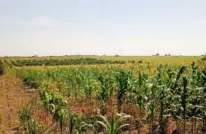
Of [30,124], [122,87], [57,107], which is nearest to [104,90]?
[122,87]

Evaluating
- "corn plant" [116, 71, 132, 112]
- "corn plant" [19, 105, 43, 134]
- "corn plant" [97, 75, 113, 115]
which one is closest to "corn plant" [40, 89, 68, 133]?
"corn plant" [19, 105, 43, 134]

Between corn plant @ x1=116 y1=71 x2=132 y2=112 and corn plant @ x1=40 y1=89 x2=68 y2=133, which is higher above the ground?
corn plant @ x1=116 y1=71 x2=132 y2=112

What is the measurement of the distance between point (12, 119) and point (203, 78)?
6330mm

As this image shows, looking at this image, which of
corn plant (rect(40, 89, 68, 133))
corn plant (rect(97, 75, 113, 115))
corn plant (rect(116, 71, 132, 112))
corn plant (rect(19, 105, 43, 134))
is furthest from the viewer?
corn plant (rect(97, 75, 113, 115))

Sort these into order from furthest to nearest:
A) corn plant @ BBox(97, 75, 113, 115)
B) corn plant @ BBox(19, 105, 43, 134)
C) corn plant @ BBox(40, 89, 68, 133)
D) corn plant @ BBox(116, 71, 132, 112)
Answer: corn plant @ BBox(97, 75, 113, 115) → corn plant @ BBox(116, 71, 132, 112) → corn plant @ BBox(40, 89, 68, 133) → corn plant @ BBox(19, 105, 43, 134)

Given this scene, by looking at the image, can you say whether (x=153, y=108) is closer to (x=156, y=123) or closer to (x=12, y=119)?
(x=156, y=123)

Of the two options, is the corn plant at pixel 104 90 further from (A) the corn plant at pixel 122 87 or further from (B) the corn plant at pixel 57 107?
(B) the corn plant at pixel 57 107

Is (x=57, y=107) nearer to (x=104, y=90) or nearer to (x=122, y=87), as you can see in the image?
(x=122, y=87)

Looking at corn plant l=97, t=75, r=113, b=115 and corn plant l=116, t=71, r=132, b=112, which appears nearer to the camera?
corn plant l=116, t=71, r=132, b=112

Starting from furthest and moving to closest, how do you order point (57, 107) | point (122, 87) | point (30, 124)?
1. point (122, 87)
2. point (57, 107)
3. point (30, 124)

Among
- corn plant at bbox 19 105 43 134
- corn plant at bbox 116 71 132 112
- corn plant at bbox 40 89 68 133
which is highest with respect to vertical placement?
corn plant at bbox 116 71 132 112

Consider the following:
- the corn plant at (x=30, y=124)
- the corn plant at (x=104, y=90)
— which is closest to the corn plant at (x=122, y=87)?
the corn plant at (x=104, y=90)

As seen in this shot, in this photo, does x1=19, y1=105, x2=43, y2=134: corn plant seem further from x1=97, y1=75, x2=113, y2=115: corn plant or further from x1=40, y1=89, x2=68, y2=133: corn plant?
x1=97, y1=75, x2=113, y2=115: corn plant

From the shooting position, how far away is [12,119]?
39.0 feet
